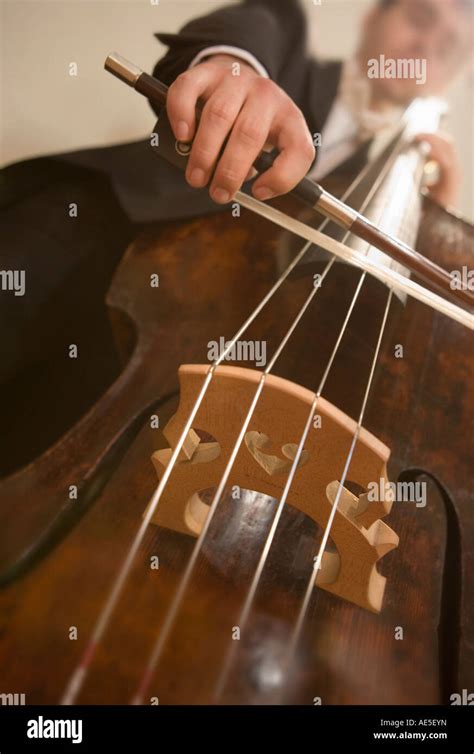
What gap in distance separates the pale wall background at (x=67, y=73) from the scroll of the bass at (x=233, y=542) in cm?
93

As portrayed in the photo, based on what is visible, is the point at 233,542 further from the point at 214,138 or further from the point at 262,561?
the point at 214,138

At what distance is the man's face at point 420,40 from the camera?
1.46 metres

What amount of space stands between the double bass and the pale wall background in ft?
3.27

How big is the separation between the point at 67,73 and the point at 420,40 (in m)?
0.95

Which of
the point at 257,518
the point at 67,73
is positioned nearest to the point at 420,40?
the point at 67,73

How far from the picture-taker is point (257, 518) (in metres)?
0.50

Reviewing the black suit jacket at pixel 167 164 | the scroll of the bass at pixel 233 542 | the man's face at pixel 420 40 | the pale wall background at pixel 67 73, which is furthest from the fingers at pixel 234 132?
the man's face at pixel 420 40

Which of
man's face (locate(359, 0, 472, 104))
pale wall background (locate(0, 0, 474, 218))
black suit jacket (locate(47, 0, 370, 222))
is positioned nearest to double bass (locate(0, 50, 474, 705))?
black suit jacket (locate(47, 0, 370, 222))

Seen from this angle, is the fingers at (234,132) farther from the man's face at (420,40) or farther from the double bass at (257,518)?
the man's face at (420,40)

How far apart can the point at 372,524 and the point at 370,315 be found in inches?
12.2

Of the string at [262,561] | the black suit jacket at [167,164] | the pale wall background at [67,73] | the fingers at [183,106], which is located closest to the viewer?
the string at [262,561]

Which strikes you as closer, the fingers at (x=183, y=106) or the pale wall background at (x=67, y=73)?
the fingers at (x=183, y=106)

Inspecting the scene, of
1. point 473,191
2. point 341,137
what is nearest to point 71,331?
point 341,137

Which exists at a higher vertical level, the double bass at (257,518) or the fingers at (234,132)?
the fingers at (234,132)
